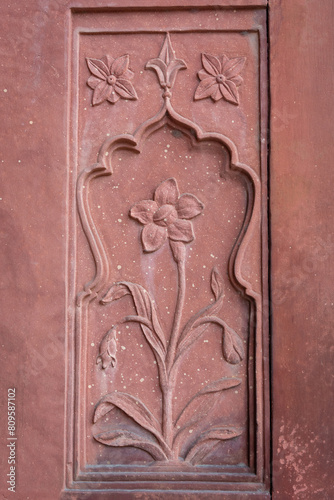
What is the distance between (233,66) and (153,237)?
27.5 inches

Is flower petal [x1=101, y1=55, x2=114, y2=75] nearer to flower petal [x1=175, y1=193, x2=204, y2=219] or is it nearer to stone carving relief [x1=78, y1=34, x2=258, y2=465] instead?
stone carving relief [x1=78, y1=34, x2=258, y2=465]

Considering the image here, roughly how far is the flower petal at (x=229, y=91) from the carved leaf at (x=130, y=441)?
1.26 m

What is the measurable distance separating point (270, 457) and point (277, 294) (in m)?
0.57

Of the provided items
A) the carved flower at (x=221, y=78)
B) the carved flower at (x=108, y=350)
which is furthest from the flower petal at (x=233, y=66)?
the carved flower at (x=108, y=350)

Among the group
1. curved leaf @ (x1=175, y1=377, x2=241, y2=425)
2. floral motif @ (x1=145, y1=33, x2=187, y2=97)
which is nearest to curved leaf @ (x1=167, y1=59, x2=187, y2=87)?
floral motif @ (x1=145, y1=33, x2=187, y2=97)

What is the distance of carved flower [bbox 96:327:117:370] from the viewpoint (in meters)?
1.76

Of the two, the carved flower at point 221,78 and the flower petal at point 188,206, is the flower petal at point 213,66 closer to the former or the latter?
the carved flower at point 221,78

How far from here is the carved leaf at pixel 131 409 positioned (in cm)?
173

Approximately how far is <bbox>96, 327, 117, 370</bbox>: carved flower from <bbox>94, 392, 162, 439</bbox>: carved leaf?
0.11 meters

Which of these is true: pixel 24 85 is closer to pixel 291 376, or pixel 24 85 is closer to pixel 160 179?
pixel 160 179

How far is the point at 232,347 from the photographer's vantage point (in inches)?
68.8

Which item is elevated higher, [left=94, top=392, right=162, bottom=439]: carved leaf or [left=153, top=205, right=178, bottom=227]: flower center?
[left=153, top=205, right=178, bottom=227]: flower center

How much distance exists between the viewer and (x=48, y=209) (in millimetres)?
1775

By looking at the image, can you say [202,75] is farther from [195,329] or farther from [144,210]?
[195,329]
